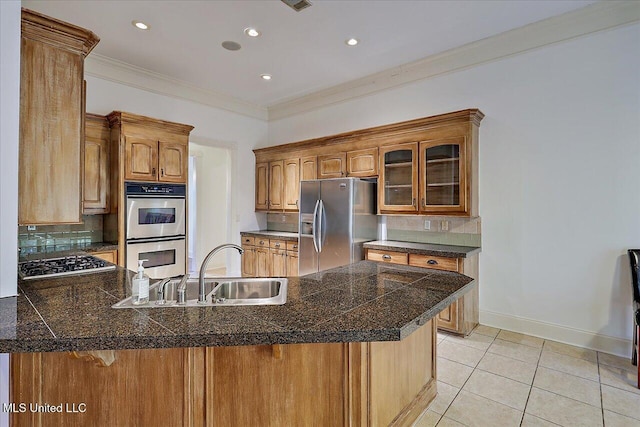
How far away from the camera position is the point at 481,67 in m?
3.62

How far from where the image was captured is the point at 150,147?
3977 mm

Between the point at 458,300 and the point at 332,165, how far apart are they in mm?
2373

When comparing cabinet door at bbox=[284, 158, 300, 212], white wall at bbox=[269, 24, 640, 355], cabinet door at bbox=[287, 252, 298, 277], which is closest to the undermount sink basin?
white wall at bbox=[269, 24, 640, 355]

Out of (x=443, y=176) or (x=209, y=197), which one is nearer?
(x=443, y=176)

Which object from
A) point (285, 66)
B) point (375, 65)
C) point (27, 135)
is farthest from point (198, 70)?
point (27, 135)

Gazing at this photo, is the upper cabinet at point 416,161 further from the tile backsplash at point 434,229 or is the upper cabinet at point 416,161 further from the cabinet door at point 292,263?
the cabinet door at point 292,263

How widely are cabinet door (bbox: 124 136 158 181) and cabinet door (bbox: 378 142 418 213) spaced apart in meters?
2.81

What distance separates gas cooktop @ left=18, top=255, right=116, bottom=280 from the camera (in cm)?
204

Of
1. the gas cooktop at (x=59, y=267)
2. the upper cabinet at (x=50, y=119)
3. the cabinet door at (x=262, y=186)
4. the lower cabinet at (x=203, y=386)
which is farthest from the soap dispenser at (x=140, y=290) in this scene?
the cabinet door at (x=262, y=186)

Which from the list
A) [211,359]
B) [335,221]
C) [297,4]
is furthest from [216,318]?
[335,221]

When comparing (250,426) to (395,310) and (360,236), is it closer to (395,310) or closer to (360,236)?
(395,310)

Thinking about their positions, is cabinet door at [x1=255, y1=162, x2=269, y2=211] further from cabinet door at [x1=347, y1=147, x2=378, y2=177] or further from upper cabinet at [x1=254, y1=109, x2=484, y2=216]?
cabinet door at [x1=347, y1=147, x2=378, y2=177]

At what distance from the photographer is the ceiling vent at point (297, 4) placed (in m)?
2.82

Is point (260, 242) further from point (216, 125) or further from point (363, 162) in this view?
point (363, 162)
